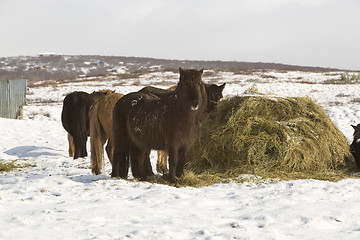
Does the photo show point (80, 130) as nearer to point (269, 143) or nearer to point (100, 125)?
point (100, 125)

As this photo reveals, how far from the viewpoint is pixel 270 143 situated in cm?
670

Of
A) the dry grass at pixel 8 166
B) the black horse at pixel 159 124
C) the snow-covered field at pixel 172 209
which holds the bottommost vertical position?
the dry grass at pixel 8 166

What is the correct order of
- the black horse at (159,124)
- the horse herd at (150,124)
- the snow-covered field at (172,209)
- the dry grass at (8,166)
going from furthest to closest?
the dry grass at (8,166), the horse herd at (150,124), the black horse at (159,124), the snow-covered field at (172,209)

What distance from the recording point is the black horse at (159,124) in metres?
5.09

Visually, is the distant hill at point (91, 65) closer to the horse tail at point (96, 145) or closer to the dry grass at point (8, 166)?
the dry grass at point (8, 166)

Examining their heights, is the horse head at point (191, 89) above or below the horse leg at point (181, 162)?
above

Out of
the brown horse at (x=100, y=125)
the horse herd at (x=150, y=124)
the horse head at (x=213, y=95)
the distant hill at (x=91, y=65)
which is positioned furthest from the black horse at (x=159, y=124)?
the distant hill at (x=91, y=65)

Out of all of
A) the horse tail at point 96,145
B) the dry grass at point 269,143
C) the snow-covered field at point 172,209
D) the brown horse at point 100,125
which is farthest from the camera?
the horse tail at point 96,145

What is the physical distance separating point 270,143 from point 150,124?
240 cm

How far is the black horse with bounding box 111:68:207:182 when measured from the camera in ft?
16.7

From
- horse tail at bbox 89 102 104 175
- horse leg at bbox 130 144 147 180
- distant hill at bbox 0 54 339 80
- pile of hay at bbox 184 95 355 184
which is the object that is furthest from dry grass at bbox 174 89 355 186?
distant hill at bbox 0 54 339 80

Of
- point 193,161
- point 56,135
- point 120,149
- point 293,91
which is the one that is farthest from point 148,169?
point 293,91

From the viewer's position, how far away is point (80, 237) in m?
3.37

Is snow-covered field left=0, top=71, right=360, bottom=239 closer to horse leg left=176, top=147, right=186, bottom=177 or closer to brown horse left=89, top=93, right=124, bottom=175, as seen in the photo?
horse leg left=176, top=147, right=186, bottom=177
